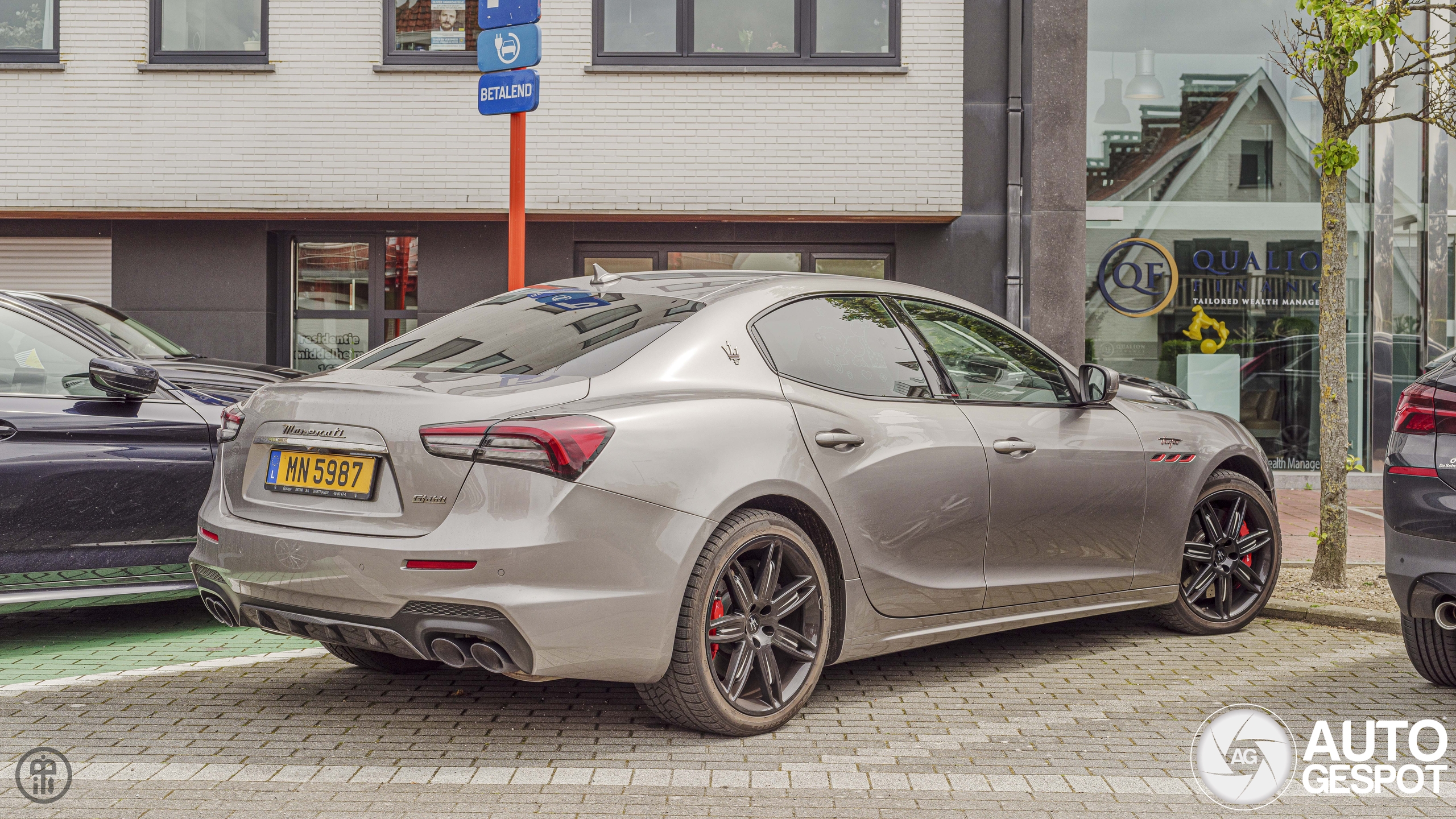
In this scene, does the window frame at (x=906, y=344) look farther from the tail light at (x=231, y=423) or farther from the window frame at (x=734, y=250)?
the window frame at (x=734, y=250)

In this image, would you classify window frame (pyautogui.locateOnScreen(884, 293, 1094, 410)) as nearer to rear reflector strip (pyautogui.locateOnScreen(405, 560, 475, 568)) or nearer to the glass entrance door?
rear reflector strip (pyautogui.locateOnScreen(405, 560, 475, 568))

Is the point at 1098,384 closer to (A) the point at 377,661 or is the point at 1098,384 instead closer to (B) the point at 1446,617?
(B) the point at 1446,617

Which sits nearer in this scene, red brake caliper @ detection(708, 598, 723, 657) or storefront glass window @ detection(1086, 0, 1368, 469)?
red brake caliper @ detection(708, 598, 723, 657)

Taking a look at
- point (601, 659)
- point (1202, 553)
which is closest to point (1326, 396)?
point (1202, 553)

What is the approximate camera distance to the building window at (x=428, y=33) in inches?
464

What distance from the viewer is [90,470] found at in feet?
18.4

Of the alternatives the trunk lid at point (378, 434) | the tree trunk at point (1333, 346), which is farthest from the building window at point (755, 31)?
the trunk lid at point (378, 434)

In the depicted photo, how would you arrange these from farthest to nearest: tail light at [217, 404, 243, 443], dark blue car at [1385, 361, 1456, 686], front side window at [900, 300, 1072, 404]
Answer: front side window at [900, 300, 1072, 404] → dark blue car at [1385, 361, 1456, 686] → tail light at [217, 404, 243, 443]

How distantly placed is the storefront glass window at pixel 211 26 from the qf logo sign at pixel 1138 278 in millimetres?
8220

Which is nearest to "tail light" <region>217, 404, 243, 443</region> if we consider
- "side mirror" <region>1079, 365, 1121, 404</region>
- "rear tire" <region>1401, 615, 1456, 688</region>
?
A: "side mirror" <region>1079, 365, 1121, 404</region>

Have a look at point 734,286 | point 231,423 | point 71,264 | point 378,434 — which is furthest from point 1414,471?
point 71,264

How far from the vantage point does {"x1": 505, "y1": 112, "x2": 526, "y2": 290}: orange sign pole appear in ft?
24.2

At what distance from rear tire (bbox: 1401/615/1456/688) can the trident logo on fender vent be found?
1.12m

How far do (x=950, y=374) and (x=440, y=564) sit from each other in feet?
Result: 7.24
